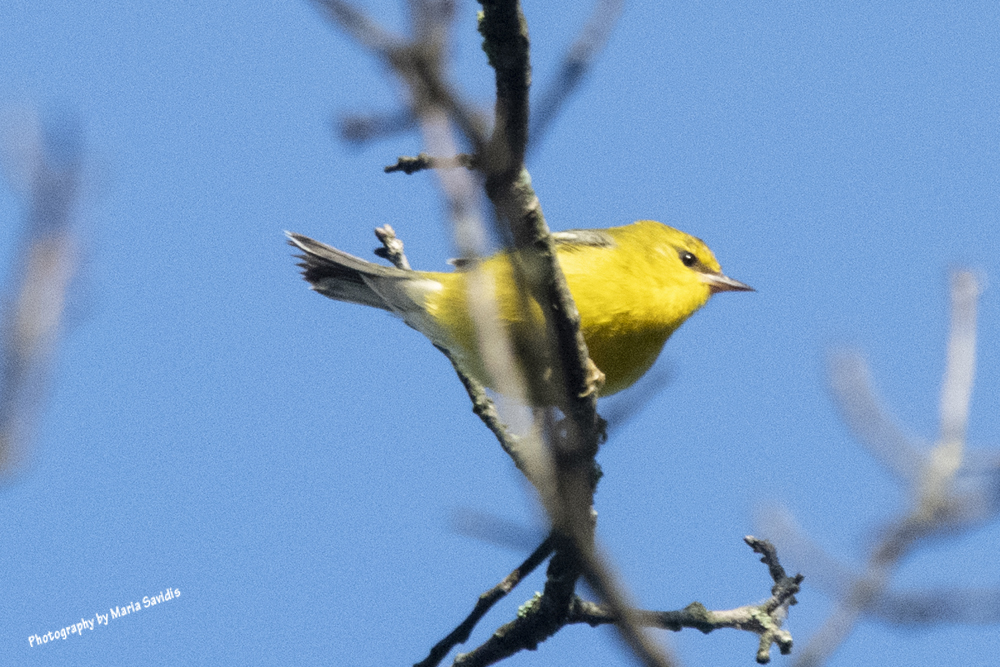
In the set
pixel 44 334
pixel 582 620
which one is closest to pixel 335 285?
pixel 582 620

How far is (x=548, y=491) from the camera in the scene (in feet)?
5.94

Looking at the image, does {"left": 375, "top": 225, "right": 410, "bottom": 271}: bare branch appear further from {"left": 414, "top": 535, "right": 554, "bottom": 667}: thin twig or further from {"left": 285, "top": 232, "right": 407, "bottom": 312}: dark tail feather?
{"left": 414, "top": 535, "right": 554, "bottom": 667}: thin twig

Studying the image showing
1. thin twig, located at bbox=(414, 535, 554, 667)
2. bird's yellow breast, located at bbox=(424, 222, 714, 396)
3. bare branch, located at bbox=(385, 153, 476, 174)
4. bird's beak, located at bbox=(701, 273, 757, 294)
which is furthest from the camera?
bird's beak, located at bbox=(701, 273, 757, 294)

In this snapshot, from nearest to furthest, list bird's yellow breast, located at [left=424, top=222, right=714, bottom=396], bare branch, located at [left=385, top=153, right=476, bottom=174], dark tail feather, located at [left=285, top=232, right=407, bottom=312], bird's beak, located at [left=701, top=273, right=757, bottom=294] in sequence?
bare branch, located at [left=385, top=153, right=476, bottom=174] → bird's yellow breast, located at [left=424, top=222, right=714, bottom=396] → dark tail feather, located at [left=285, top=232, right=407, bottom=312] → bird's beak, located at [left=701, top=273, right=757, bottom=294]

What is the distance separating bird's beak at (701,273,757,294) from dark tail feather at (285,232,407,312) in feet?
6.97

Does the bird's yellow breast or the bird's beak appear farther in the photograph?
the bird's beak

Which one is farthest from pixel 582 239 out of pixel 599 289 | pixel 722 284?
pixel 722 284

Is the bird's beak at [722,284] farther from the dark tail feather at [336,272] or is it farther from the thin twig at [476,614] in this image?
the thin twig at [476,614]

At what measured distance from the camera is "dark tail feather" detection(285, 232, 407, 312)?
645 centimetres

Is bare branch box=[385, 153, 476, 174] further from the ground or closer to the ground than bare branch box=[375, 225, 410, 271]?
closer to the ground

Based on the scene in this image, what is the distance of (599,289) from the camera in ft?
18.5

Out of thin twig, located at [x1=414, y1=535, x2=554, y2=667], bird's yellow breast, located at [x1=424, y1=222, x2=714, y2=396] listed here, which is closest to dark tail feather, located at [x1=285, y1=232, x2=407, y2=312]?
bird's yellow breast, located at [x1=424, y1=222, x2=714, y2=396]

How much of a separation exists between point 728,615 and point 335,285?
3.44 meters

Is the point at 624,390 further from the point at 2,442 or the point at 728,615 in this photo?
the point at 2,442
